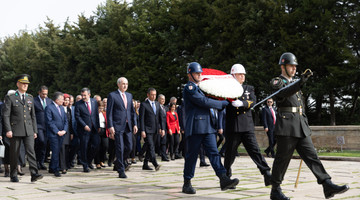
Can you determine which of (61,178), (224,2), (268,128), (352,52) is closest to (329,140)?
(268,128)

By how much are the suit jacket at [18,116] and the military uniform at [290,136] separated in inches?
205

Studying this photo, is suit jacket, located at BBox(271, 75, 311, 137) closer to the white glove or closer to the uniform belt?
the uniform belt

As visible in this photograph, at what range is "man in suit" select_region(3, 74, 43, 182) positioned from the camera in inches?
355

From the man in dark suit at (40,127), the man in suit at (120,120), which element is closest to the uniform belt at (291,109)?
the man in suit at (120,120)

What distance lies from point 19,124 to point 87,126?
2.16 m

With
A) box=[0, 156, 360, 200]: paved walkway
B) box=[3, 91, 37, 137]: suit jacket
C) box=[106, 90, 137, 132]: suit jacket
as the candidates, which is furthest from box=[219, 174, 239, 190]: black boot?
box=[3, 91, 37, 137]: suit jacket

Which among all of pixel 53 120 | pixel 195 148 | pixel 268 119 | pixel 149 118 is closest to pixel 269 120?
pixel 268 119

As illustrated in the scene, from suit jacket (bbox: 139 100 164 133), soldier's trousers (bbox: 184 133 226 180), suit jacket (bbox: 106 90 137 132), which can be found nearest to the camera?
soldier's trousers (bbox: 184 133 226 180)

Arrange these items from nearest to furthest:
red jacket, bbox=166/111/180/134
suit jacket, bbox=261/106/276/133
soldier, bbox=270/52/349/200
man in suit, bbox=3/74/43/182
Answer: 1. soldier, bbox=270/52/349/200
2. man in suit, bbox=3/74/43/182
3. red jacket, bbox=166/111/180/134
4. suit jacket, bbox=261/106/276/133

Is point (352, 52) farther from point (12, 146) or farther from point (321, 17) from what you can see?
point (12, 146)

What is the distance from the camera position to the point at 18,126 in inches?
358

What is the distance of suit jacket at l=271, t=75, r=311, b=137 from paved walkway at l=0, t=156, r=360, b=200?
0.95m

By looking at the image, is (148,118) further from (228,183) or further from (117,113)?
(228,183)

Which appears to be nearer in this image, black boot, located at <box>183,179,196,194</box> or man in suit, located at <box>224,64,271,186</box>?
black boot, located at <box>183,179,196,194</box>
